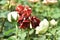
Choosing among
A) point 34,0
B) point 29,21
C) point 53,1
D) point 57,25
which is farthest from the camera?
point 34,0

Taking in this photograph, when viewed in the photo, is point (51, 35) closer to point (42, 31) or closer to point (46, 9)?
point (42, 31)

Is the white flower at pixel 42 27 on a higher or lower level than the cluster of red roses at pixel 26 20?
lower

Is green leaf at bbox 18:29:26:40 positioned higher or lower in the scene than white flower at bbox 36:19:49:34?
lower

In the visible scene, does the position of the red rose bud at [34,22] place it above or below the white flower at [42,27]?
above

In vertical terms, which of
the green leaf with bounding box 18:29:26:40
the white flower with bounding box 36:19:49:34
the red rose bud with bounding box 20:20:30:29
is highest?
the red rose bud with bounding box 20:20:30:29

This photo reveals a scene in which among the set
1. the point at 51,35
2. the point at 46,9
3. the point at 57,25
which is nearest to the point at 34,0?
the point at 46,9

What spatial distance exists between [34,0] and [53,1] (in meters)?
0.16

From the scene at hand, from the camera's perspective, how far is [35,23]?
114cm

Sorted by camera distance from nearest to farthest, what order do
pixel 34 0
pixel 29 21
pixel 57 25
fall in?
pixel 29 21, pixel 57 25, pixel 34 0

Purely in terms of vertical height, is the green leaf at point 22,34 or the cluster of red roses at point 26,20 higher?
the cluster of red roses at point 26,20

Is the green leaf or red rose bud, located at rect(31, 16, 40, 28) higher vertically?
red rose bud, located at rect(31, 16, 40, 28)

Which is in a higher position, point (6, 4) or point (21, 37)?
point (6, 4)

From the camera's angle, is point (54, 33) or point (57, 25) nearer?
point (54, 33)

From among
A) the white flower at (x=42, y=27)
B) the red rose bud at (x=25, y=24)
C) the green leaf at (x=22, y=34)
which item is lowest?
the green leaf at (x=22, y=34)
